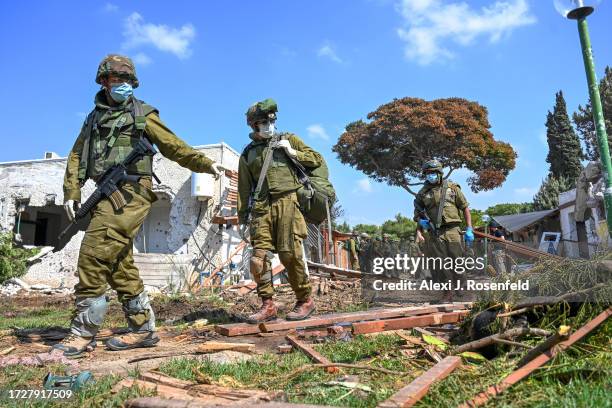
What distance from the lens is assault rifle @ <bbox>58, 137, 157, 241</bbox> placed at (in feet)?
12.5

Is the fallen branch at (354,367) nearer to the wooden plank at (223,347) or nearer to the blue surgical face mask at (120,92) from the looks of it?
the wooden plank at (223,347)

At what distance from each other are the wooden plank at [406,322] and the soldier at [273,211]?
37.5 inches

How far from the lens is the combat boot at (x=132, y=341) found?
12.4 feet

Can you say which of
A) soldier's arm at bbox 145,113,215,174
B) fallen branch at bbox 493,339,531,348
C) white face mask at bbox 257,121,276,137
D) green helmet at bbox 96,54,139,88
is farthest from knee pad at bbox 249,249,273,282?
fallen branch at bbox 493,339,531,348

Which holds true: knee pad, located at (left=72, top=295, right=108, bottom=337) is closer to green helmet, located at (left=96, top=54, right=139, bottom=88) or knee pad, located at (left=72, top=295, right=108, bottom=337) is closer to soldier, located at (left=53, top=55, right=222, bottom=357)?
soldier, located at (left=53, top=55, right=222, bottom=357)

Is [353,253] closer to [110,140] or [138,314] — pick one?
[138,314]

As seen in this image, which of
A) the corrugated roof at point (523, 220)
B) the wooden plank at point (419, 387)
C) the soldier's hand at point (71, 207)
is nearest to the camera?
the wooden plank at point (419, 387)

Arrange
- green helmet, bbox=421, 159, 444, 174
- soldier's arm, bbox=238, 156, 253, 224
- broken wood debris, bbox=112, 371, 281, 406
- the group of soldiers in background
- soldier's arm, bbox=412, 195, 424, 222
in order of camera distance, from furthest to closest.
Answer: the group of soldiers in background < soldier's arm, bbox=412, 195, 424, 222 < green helmet, bbox=421, 159, 444, 174 < soldier's arm, bbox=238, 156, 253, 224 < broken wood debris, bbox=112, 371, 281, 406

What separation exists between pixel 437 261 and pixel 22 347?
18.1 ft

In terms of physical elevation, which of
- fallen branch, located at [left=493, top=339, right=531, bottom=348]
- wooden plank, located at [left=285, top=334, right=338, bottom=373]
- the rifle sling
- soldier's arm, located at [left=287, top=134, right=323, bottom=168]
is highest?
soldier's arm, located at [left=287, top=134, right=323, bottom=168]

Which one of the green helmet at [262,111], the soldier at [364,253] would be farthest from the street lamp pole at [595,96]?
the soldier at [364,253]

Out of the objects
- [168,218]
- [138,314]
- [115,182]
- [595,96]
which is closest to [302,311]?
[138,314]

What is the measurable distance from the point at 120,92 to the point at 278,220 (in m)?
1.94

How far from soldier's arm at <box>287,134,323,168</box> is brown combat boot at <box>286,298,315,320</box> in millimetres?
1484
